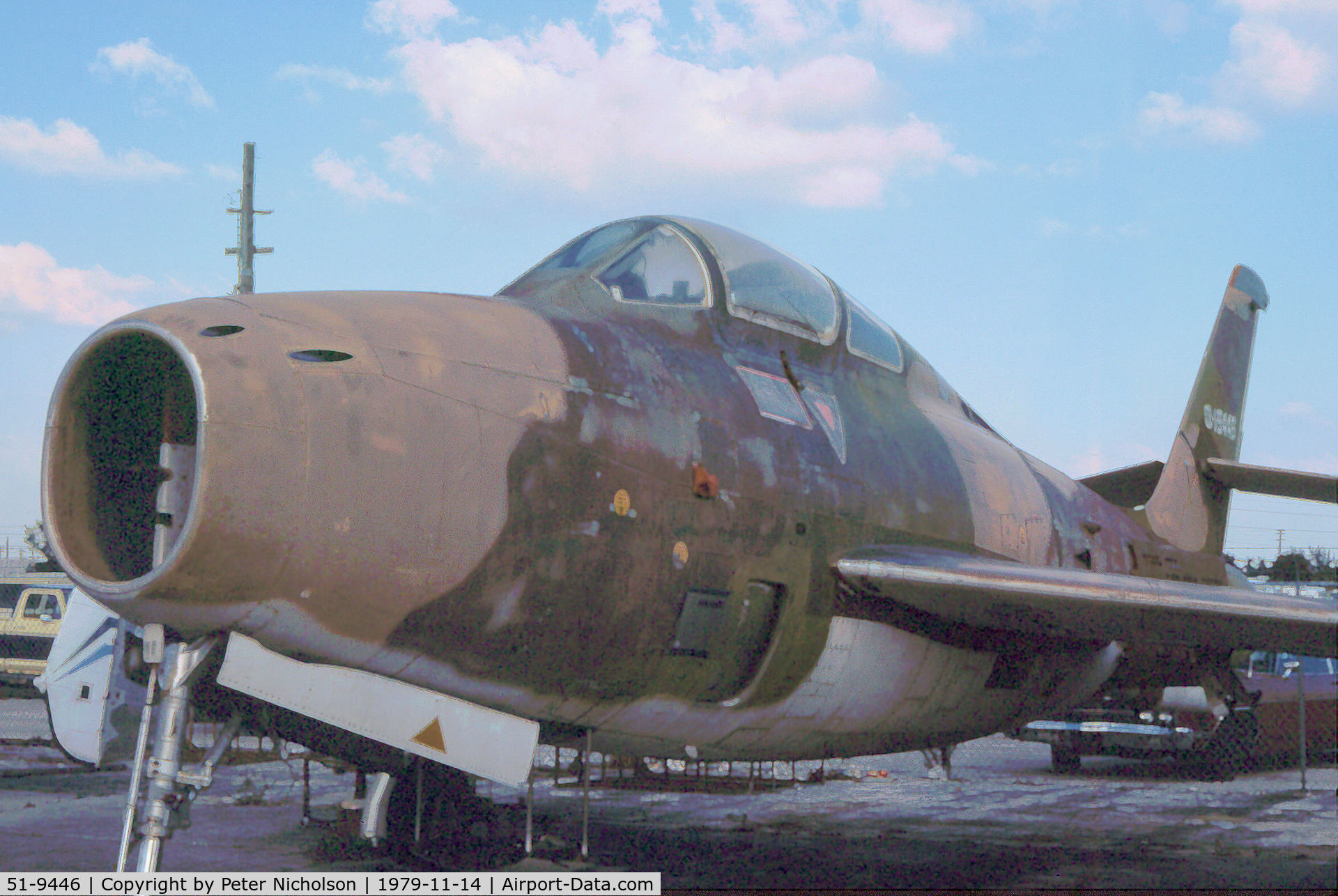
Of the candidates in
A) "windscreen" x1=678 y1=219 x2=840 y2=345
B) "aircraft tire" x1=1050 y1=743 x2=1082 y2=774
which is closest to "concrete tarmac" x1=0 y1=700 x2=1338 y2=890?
"aircraft tire" x1=1050 y1=743 x2=1082 y2=774

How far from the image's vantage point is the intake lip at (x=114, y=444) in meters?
3.67

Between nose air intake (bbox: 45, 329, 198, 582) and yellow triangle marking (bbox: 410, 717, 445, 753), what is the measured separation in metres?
1.09

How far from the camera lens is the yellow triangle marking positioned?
4.10 meters

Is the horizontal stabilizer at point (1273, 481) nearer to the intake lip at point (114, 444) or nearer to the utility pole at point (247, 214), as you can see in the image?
the intake lip at point (114, 444)

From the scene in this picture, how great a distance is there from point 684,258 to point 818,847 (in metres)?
4.92

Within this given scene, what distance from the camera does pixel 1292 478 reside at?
9.37 m

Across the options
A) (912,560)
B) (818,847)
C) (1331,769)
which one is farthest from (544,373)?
(1331,769)

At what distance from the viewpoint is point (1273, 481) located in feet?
32.2

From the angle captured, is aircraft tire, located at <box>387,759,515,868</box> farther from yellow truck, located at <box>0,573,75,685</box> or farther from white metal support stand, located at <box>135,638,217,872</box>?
yellow truck, located at <box>0,573,75,685</box>

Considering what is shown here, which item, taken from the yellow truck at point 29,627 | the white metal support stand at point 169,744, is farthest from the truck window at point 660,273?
the yellow truck at point 29,627

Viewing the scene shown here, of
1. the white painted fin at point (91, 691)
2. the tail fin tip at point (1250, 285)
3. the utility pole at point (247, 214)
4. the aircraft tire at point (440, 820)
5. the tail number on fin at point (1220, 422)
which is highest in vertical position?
the utility pole at point (247, 214)

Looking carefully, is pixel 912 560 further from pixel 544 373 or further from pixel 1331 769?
pixel 1331 769

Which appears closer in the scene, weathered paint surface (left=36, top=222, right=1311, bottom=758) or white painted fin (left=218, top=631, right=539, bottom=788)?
weathered paint surface (left=36, top=222, right=1311, bottom=758)

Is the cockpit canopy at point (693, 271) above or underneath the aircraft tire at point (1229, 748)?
above
